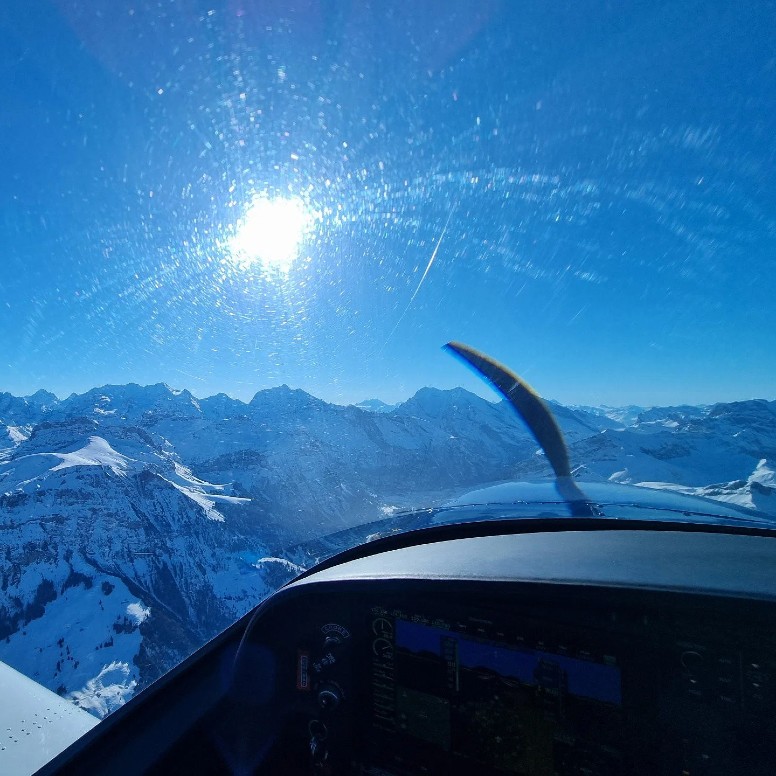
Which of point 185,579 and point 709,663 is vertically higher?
point 709,663

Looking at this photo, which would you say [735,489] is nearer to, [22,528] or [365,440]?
[22,528]

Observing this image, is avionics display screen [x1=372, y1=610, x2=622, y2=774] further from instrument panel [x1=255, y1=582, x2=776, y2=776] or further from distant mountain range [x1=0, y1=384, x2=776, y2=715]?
distant mountain range [x1=0, y1=384, x2=776, y2=715]

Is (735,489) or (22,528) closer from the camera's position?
(735,489)

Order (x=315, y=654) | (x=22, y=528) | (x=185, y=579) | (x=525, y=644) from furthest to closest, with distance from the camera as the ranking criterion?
1. (x=22, y=528)
2. (x=185, y=579)
3. (x=315, y=654)
4. (x=525, y=644)

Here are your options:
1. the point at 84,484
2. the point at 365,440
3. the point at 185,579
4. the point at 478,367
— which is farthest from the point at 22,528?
the point at 478,367

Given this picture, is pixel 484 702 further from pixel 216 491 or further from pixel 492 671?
pixel 216 491

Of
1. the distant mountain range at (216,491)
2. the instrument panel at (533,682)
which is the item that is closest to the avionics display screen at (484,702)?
the instrument panel at (533,682)

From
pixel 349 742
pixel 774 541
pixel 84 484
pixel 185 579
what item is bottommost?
pixel 185 579

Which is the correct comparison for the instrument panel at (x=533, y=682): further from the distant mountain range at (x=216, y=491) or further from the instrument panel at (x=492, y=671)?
the distant mountain range at (x=216, y=491)
